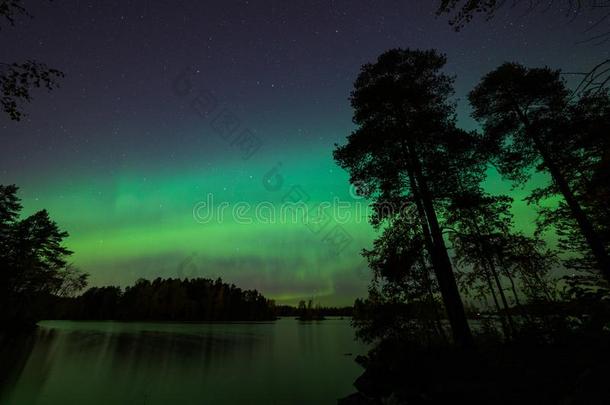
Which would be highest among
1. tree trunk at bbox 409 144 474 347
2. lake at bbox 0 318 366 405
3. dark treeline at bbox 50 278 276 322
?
dark treeline at bbox 50 278 276 322

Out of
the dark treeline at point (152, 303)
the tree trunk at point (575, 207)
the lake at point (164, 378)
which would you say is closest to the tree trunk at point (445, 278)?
the tree trunk at point (575, 207)

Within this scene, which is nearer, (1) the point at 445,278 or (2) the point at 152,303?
(1) the point at 445,278

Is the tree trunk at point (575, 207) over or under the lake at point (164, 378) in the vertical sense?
over

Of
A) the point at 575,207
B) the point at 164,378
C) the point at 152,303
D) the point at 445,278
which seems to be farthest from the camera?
the point at 152,303

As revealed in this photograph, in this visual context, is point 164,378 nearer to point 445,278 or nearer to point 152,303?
point 445,278

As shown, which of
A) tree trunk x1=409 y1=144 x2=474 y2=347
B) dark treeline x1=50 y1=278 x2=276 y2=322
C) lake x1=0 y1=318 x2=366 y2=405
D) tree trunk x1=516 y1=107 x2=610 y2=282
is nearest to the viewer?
tree trunk x1=409 y1=144 x2=474 y2=347

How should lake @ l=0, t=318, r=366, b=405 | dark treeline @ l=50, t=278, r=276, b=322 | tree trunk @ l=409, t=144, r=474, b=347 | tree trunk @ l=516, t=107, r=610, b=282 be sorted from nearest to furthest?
tree trunk @ l=409, t=144, r=474, b=347, tree trunk @ l=516, t=107, r=610, b=282, lake @ l=0, t=318, r=366, b=405, dark treeline @ l=50, t=278, r=276, b=322

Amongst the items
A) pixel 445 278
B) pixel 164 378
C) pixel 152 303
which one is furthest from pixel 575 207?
pixel 152 303

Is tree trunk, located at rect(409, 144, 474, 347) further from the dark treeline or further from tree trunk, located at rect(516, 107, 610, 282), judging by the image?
the dark treeline

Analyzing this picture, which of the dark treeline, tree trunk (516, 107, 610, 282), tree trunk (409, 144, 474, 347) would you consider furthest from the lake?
the dark treeline

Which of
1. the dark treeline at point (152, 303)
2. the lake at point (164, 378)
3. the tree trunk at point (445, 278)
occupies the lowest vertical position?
the lake at point (164, 378)

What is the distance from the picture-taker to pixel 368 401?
10445 mm

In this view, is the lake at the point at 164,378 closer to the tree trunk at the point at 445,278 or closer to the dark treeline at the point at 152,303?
the tree trunk at the point at 445,278

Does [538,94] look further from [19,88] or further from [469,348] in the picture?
[19,88]
